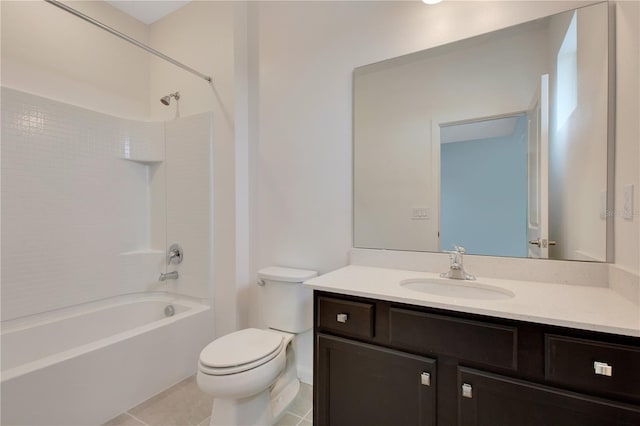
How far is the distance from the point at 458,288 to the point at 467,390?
18.4 inches

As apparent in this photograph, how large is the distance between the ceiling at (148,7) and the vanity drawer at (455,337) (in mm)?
2879

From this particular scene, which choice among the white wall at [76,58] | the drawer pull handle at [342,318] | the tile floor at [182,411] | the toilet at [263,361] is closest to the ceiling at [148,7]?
the white wall at [76,58]

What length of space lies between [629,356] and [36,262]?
118 inches

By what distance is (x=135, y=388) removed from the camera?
1726 mm

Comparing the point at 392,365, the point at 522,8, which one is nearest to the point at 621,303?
the point at 392,365

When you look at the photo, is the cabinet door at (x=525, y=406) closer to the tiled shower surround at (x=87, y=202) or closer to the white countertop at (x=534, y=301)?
the white countertop at (x=534, y=301)

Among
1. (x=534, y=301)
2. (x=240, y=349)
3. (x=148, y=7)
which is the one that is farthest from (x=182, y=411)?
(x=148, y=7)

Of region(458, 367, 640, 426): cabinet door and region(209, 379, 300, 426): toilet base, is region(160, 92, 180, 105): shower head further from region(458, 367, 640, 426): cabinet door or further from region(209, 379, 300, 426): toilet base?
region(458, 367, 640, 426): cabinet door

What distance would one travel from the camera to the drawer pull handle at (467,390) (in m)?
0.99

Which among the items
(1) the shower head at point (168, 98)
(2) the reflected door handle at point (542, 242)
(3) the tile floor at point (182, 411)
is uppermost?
(1) the shower head at point (168, 98)

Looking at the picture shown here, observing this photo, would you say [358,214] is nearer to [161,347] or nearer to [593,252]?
[593,252]

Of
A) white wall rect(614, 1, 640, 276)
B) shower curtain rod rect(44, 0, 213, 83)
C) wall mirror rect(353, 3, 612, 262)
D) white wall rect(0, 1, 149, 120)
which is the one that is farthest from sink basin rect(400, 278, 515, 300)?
white wall rect(0, 1, 149, 120)

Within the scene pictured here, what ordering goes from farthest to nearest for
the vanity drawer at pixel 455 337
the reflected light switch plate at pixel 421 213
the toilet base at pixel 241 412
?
the reflected light switch plate at pixel 421 213
the toilet base at pixel 241 412
the vanity drawer at pixel 455 337

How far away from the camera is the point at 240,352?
141 centimetres
